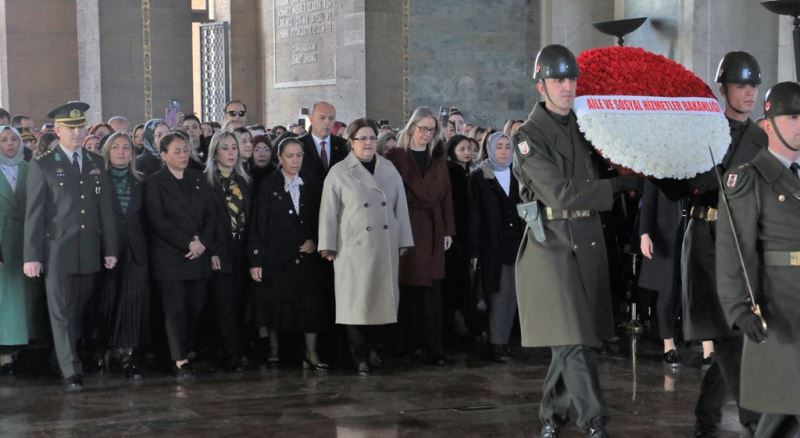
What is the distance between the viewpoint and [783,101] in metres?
4.70

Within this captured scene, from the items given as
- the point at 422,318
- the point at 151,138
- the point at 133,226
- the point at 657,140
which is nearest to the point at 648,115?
the point at 657,140

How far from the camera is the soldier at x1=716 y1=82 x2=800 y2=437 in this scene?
4.56 metres

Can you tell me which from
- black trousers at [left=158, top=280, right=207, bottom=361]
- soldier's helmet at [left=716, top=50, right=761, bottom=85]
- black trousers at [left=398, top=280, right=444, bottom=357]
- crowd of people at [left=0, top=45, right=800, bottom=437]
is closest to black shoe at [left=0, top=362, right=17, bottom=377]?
crowd of people at [left=0, top=45, right=800, bottom=437]

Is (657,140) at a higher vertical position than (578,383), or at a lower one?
higher

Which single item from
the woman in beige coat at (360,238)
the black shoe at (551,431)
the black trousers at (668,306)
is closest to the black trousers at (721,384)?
the black shoe at (551,431)

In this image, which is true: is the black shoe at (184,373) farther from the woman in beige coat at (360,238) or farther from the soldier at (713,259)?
the soldier at (713,259)

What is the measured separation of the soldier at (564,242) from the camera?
18.3ft

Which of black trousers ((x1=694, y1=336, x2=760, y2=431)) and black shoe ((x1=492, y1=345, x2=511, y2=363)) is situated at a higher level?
black trousers ((x1=694, y1=336, x2=760, y2=431))

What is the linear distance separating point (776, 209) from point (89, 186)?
487cm

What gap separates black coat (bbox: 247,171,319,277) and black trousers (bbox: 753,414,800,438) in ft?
14.6

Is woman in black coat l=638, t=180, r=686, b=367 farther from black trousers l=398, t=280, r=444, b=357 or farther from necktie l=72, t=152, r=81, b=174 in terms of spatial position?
necktie l=72, t=152, r=81, b=174

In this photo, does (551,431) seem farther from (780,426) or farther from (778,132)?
(778,132)

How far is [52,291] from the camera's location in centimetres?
795

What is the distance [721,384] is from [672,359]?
8.85ft
